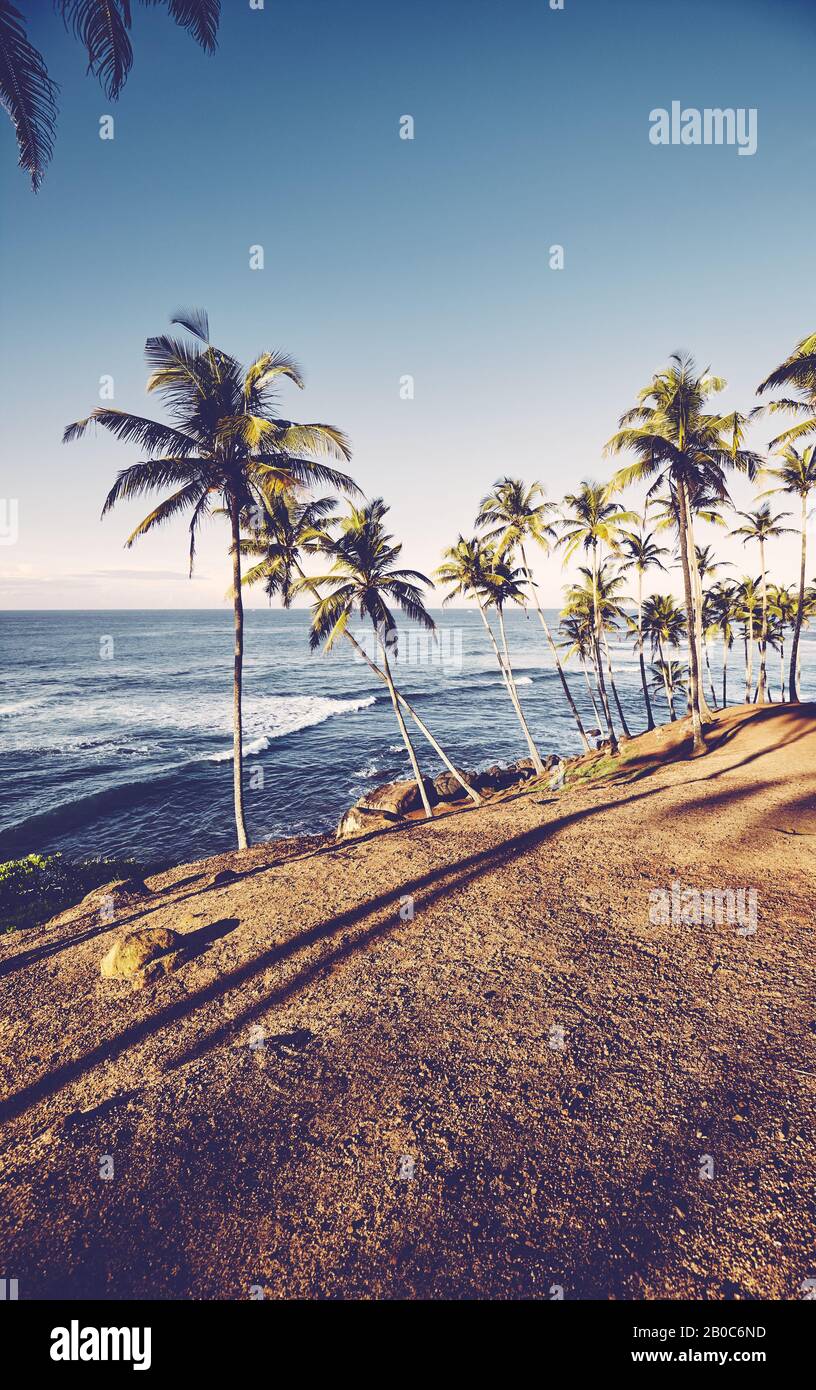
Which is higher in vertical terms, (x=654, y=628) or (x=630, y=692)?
(x=654, y=628)

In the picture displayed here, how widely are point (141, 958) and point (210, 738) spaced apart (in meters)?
32.8

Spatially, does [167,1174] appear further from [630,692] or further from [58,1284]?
[630,692]

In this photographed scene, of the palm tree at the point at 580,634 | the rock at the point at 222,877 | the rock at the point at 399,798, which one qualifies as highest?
the palm tree at the point at 580,634

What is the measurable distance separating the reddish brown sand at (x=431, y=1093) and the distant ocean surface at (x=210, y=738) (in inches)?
579

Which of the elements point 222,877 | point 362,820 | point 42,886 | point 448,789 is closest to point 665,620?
point 448,789

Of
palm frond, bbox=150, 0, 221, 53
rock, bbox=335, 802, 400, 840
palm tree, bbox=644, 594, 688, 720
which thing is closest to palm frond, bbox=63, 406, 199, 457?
palm frond, bbox=150, 0, 221, 53

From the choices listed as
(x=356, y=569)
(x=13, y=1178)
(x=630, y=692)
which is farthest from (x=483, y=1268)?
(x=630, y=692)

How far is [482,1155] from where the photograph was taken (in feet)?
16.2

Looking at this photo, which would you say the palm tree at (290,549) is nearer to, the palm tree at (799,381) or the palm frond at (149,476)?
the palm frond at (149,476)

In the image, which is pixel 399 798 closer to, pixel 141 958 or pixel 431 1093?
pixel 141 958

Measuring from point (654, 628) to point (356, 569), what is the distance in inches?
1192

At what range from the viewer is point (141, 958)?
8555 mm

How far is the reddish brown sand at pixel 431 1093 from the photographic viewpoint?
4.14 m

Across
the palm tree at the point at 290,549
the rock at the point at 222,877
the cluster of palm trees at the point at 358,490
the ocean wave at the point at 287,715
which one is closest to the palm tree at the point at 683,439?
the cluster of palm trees at the point at 358,490
